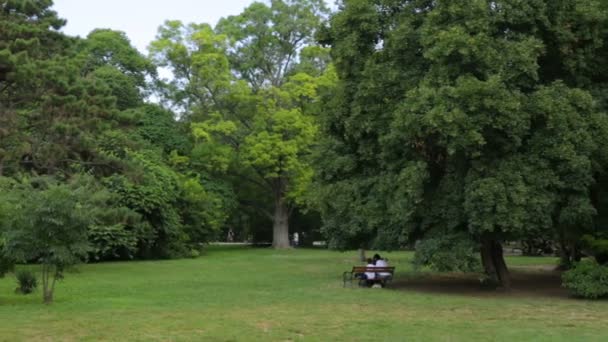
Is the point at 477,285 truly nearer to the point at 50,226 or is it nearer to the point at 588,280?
the point at 588,280

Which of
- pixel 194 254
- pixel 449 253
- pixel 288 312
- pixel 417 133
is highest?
pixel 417 133

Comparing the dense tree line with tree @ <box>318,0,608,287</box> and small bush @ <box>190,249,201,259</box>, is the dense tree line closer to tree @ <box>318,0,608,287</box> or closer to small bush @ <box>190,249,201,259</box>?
tree @ <box>318,0,608,287</box>

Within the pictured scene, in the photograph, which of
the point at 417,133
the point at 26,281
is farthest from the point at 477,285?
the point at 26,281

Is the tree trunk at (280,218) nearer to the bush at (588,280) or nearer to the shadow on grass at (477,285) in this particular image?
the shadow on grass at (477,285)

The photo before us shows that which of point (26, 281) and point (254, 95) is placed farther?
point (254, 95)

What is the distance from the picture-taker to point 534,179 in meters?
16.2

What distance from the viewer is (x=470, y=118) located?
15.9m

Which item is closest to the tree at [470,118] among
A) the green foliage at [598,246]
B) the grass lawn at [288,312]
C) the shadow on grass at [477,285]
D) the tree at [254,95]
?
Answer: the green foliage at [598,246]

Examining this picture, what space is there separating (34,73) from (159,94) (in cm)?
3339

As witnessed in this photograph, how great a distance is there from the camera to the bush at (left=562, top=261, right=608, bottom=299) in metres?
16.5

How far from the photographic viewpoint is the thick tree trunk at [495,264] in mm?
19312

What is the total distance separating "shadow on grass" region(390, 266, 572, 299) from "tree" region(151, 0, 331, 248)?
747 inches

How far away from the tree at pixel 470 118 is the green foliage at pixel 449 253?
0.29 metres

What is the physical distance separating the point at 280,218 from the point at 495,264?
93.0 feet
